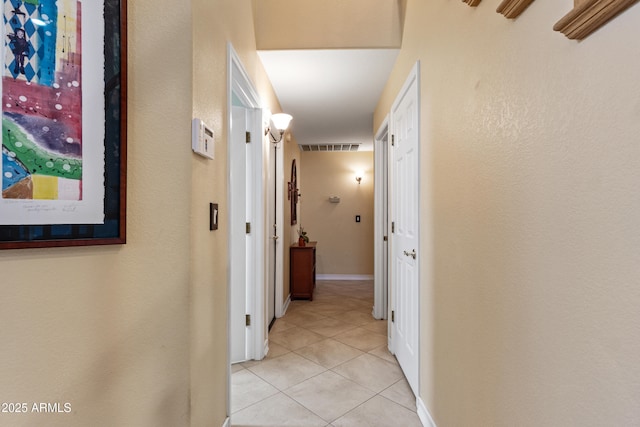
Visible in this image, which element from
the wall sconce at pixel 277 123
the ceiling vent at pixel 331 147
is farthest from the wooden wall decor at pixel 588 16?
the ceiling vent at pixel 331 147

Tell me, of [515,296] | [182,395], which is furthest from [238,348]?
[515,296]

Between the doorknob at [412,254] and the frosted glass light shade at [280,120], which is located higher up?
the frosted glass light shade at [280,120]

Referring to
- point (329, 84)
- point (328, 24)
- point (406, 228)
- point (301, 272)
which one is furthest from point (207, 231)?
point (301, 272)

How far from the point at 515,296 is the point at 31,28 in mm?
1556

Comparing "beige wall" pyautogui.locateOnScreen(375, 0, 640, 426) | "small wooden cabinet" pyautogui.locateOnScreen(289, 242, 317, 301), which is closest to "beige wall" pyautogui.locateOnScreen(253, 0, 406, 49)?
"beige wall" pyautogui.locateOnScreen(375, 0, 640, 426)

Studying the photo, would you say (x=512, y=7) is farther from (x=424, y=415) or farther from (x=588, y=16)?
(x=424, y=415)

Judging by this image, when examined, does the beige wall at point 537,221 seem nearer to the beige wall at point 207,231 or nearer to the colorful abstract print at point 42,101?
the beige wall at point 207,231

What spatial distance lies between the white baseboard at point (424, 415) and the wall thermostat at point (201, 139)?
1725 millimetres

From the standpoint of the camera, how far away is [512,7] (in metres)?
0.91

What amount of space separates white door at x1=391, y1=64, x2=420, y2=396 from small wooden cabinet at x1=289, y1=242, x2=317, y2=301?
1823 millimetres

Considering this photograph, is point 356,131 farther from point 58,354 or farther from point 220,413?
point 58,354

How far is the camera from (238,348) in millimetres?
2604

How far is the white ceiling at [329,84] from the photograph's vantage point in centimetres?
252

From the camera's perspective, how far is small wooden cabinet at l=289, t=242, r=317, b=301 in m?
4.46
